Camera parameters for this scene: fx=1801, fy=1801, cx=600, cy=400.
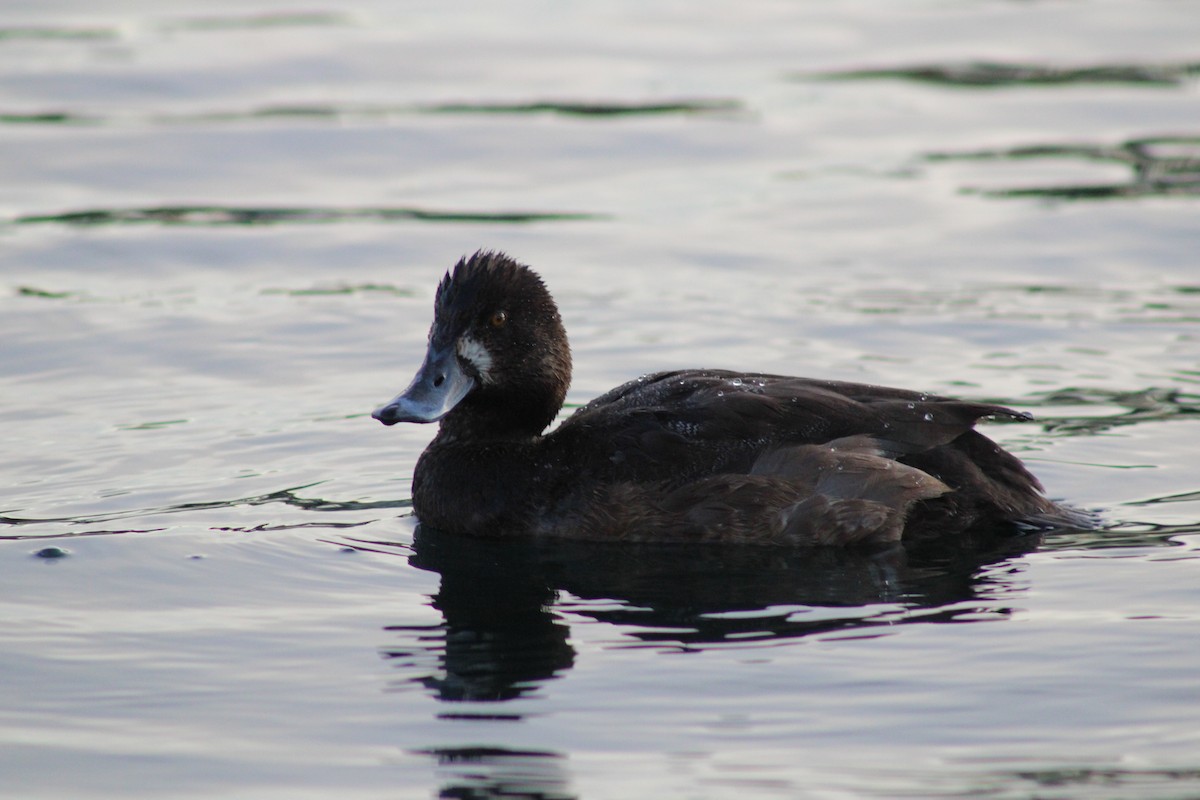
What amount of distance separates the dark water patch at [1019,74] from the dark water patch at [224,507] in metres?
9.54

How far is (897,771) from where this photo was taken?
4789 millimetres

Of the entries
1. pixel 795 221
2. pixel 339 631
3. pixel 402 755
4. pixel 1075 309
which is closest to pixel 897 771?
pixel 402 755

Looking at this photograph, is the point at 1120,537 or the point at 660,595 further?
the point at 1120,537

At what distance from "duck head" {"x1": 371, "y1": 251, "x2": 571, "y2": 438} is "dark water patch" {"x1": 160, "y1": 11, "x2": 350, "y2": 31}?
1107 cm

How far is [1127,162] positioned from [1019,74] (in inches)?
105

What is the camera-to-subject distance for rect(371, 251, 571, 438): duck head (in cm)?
733

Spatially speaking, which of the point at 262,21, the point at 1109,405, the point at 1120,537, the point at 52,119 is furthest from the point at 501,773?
the point at 262,21

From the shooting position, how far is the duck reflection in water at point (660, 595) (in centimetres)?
573

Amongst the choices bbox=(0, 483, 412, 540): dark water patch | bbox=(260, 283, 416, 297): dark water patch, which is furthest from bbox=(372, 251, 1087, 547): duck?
bbox=(260, 283, 416, 297): dark water patch

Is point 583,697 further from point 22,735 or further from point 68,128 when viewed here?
point 68,128

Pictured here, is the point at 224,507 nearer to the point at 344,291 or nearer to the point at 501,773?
the point at 501,773

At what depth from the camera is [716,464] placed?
22.8 feet

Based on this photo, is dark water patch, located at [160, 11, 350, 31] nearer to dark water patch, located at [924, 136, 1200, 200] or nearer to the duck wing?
dark water patch, located at [924, 136, 1200, 200]

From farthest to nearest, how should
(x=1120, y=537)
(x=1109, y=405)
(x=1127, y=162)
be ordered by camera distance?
1. (x=1127, y=162)
2. (x=1109, y=405)
3. (x=1120, y=537)
